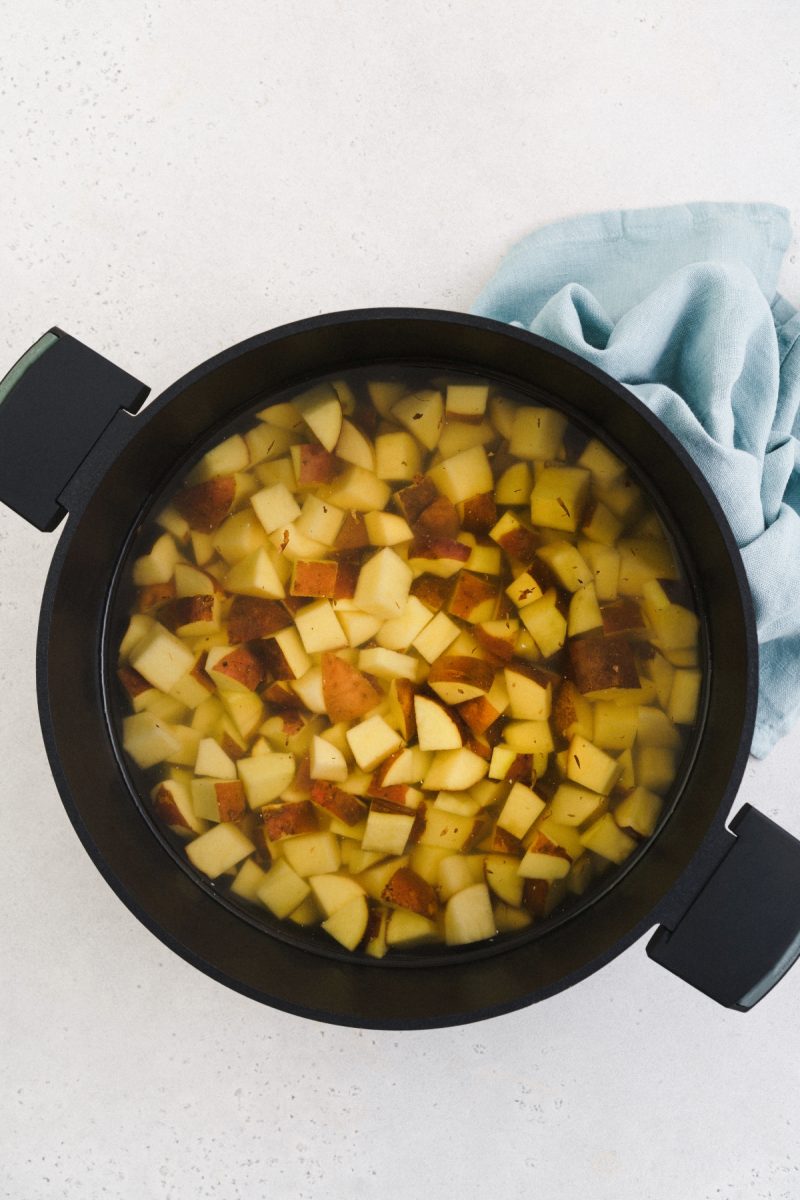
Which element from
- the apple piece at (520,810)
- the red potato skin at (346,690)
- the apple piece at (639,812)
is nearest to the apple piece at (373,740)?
the red potato skin at (346,690)

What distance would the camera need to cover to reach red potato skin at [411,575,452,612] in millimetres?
904

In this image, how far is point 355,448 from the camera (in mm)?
930

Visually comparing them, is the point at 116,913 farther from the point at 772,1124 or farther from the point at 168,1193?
the point at 772,1124

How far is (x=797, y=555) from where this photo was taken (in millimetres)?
935

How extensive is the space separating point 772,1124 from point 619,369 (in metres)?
0.81

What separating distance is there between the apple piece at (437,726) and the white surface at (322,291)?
0.35 m

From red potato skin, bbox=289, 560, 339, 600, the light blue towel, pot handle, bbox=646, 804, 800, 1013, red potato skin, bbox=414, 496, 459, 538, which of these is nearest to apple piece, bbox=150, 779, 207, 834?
red potato skin, bbox=289, 560, 339, 600

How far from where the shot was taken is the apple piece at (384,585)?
2.95ft

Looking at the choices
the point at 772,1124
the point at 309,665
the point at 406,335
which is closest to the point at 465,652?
the point at 309,665

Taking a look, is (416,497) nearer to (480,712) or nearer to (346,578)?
(346,578)

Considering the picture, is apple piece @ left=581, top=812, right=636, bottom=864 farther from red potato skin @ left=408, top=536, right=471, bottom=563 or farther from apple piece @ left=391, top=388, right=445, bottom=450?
apple piece @ left=391, top=388, right=445, bottom=450

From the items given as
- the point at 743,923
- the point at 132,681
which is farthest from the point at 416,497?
the point at 743,923

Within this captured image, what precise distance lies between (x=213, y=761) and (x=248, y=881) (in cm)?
12

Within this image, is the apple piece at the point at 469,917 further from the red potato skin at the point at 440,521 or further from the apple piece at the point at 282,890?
the red potato skin at the point at 440,521
